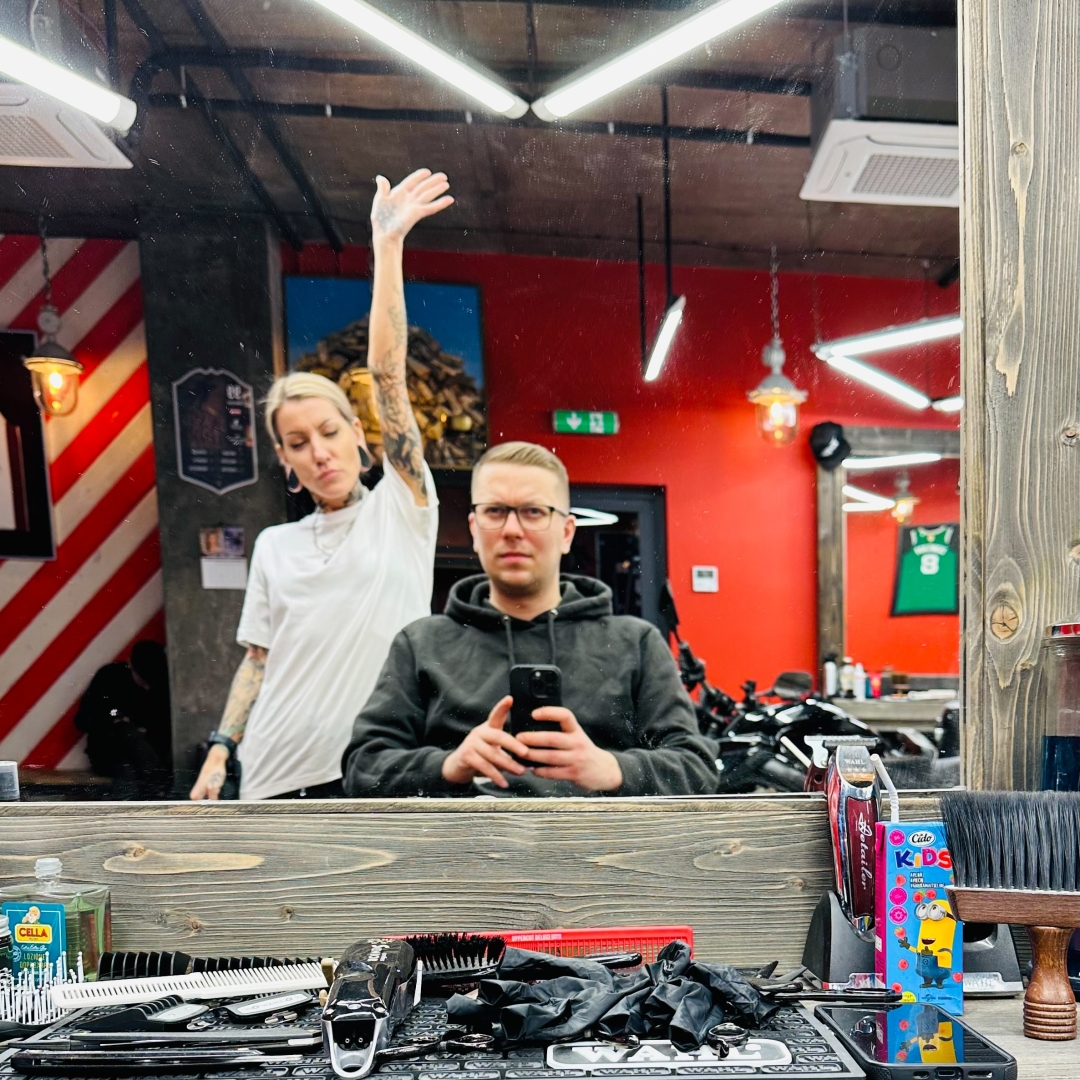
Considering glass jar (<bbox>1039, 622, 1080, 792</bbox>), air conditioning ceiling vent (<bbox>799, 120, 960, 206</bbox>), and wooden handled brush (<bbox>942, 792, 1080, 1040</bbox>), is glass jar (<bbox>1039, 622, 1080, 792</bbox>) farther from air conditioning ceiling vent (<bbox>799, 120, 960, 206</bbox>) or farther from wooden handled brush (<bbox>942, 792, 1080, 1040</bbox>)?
air conditioning ceiling vent (<bbox>799, 120, 960, 206</bbox>)

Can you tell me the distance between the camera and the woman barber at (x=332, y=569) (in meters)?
1.28

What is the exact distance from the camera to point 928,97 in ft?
4.32

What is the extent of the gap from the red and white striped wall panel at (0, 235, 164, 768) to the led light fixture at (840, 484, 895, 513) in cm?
106

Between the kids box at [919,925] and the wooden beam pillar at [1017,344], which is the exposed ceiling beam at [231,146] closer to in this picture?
the wooden beam pillar at [1017,344]

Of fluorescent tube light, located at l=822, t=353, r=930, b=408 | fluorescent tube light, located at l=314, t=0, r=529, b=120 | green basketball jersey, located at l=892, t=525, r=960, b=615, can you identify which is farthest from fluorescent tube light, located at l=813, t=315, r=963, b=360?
fluorescent tube light, located at l=314, t=0, r=529, b=120

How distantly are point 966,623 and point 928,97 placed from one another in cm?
80

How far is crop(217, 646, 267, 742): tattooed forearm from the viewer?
1.27m

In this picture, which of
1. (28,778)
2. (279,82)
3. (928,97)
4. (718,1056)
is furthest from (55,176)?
(718,1056)

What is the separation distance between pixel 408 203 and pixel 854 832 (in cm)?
109

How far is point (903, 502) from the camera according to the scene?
4.44 feet

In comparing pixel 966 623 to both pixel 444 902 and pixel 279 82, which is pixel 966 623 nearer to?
pixel 444 902

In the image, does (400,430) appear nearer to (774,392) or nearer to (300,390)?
(300,390)

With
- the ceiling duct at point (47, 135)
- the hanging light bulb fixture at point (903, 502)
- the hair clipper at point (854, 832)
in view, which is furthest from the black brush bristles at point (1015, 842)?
the ceiling duct at point (47, 135)

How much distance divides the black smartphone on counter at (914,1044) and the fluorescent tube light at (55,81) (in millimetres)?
1556
